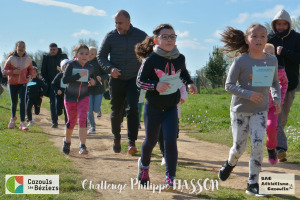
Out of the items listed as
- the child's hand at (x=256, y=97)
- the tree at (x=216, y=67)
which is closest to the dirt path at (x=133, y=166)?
the child's hand at (x=256, y=97)

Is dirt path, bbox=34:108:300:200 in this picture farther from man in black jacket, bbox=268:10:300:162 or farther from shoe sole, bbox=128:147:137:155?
man in black jacket, bbox=268:10:300:162

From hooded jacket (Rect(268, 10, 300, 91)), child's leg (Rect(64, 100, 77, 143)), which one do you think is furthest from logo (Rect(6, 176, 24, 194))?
hooded jacket (Rect(268, 10, 300, 91))

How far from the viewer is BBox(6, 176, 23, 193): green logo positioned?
516cm

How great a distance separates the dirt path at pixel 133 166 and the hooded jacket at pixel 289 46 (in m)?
1.53

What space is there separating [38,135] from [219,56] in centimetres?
4359

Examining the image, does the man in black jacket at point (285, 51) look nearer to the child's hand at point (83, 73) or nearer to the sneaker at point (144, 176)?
the sneaker at point (144, 176)

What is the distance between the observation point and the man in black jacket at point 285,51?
726cm

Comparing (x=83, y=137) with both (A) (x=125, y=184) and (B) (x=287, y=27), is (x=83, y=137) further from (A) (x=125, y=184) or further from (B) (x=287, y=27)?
(B) (x=287, y=27)

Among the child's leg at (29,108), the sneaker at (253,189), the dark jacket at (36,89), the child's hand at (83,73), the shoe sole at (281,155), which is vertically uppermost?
the child's hand at (83,73)

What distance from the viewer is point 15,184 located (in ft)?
17.6

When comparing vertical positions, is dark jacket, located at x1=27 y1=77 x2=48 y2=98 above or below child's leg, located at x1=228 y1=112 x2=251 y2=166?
above

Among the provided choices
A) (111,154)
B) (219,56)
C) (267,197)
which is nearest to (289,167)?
(267,197)

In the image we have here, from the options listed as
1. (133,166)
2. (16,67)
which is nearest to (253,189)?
(133,166)

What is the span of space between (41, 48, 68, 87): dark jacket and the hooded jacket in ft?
22.3
